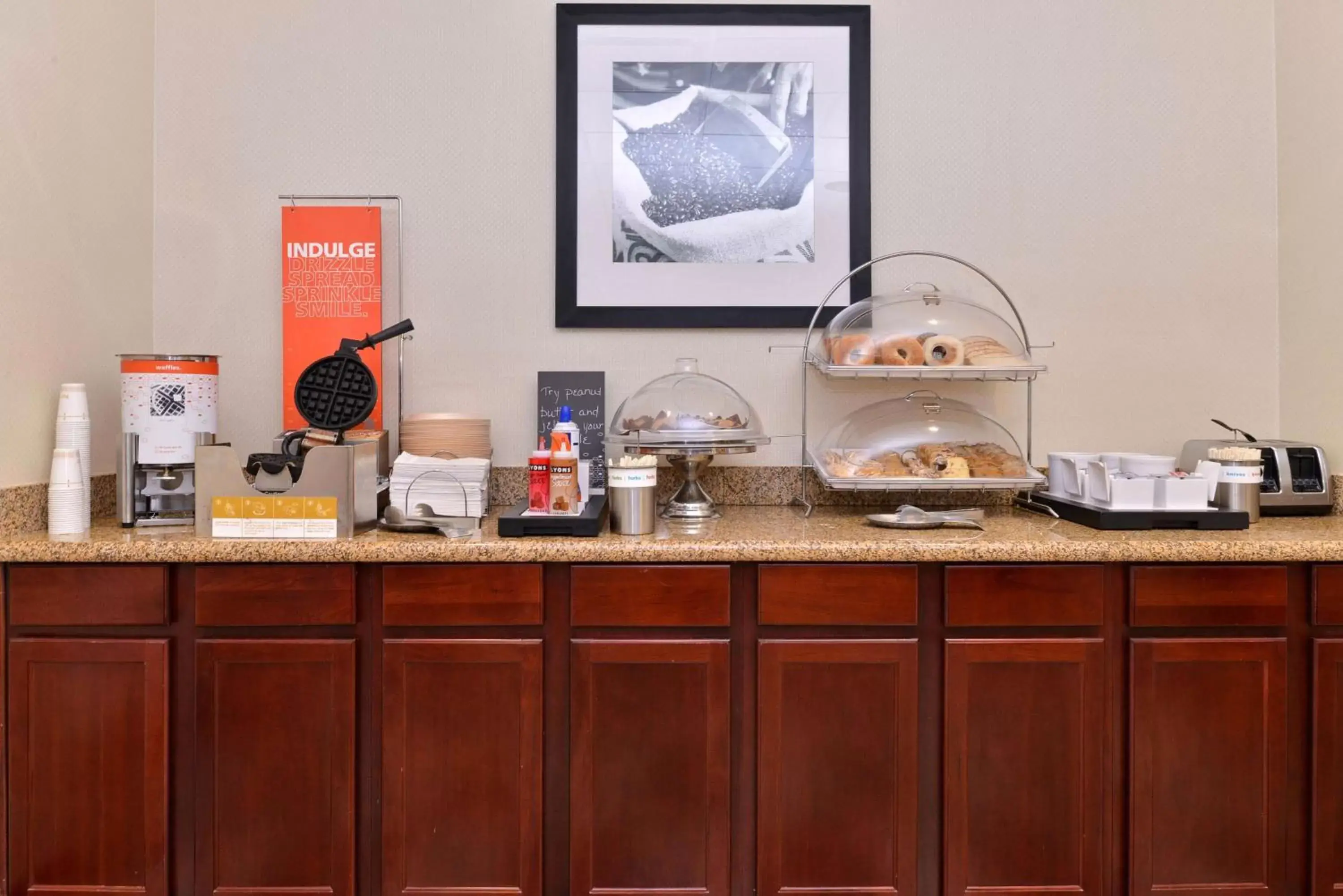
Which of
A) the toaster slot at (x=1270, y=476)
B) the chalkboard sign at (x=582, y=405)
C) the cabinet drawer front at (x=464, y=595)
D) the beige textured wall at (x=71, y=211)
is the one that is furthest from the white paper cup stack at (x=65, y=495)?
the toaster slot at (x=1270, y=476)

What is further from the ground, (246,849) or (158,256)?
(158,256)

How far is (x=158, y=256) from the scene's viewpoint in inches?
103

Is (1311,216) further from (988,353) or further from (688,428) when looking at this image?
(688,428)

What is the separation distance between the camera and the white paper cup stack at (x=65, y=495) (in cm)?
203

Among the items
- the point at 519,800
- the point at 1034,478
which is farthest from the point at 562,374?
the point at 1034,478

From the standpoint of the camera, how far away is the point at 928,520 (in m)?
2.18

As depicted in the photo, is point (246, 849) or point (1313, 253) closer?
point (246, 849)

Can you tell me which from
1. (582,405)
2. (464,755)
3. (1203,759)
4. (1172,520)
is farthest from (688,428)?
(1203,759)

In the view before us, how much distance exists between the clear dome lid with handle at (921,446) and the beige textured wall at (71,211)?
2183 mm

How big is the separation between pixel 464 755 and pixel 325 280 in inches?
63.5

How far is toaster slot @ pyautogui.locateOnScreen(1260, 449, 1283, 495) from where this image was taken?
235 centimetres

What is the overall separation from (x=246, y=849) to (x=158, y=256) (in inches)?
74.2

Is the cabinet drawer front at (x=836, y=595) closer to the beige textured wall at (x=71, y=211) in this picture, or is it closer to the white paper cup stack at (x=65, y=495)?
the white paper cup stack at (x=65, y=495)

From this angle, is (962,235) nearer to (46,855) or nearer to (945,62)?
(945,62)
